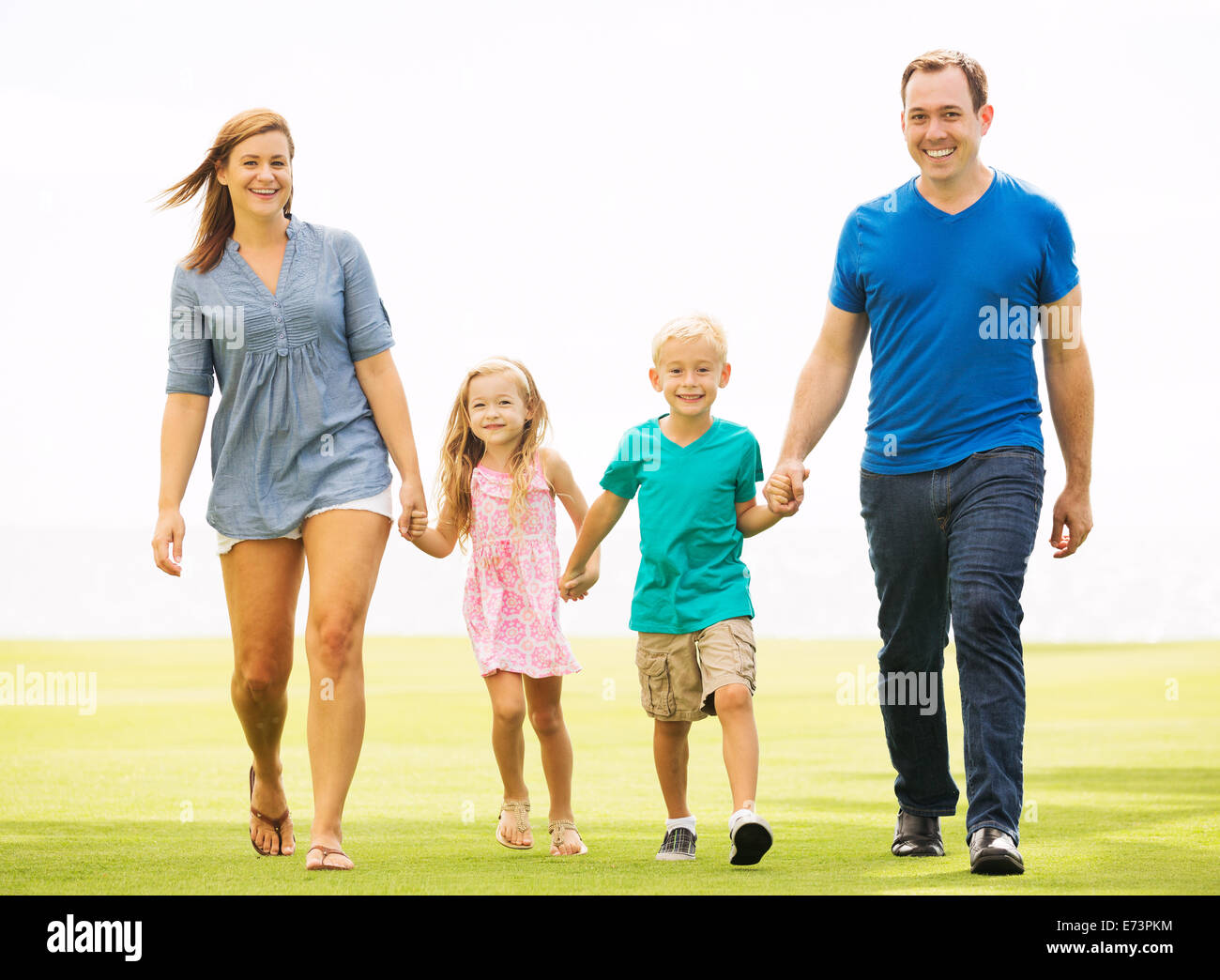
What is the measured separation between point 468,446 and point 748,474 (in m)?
1.10

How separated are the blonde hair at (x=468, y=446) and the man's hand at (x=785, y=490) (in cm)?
101

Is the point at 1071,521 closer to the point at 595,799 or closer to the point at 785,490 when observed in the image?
the point at 785,490

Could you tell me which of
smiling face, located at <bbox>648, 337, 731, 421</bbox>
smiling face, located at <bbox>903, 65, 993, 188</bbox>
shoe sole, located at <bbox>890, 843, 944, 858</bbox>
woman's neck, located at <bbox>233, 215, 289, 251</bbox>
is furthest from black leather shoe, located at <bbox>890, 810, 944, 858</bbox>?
woman's neck, located at <bbox>233, 215, 289, 251</bbox>

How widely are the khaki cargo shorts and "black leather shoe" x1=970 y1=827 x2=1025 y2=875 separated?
0.87 metres

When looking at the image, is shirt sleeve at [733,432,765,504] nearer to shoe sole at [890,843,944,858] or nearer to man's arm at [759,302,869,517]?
man's arm at [759,302,869,517]

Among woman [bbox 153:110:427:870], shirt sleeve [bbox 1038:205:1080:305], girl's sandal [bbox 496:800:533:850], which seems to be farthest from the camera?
girl's sandal [bbox 496:800:533:850]

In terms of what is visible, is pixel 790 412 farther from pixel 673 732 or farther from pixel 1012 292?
pixel 673 732

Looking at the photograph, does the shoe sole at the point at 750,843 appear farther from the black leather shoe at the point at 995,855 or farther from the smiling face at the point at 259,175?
the smiling face at the point at 259,175

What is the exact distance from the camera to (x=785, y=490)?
4.41 m

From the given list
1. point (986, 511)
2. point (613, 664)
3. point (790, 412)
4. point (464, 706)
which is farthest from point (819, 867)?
point (613, 664)

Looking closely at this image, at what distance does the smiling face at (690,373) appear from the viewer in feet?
15.3

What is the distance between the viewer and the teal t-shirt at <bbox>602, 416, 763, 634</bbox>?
181 inches

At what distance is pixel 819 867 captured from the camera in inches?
164

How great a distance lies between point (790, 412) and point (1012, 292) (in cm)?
80
